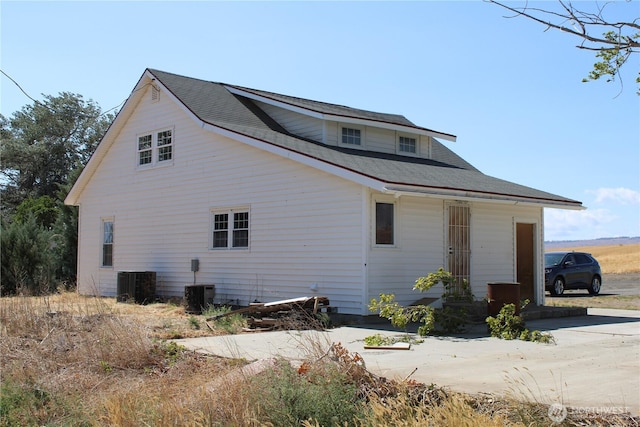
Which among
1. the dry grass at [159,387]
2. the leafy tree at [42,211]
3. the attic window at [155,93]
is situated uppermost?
the attic window at [155,93]

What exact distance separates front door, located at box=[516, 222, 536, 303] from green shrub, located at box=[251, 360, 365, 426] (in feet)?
43.1

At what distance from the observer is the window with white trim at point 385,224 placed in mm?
14875

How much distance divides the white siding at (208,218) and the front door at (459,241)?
9.65 feet

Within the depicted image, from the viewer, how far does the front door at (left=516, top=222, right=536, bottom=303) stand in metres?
18.9

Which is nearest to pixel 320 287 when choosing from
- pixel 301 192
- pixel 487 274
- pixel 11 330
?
pixel 301 192

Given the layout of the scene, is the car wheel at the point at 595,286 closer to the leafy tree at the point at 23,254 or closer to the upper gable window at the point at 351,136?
the upper gable window at the point at 351,136

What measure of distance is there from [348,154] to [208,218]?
4.22 metres

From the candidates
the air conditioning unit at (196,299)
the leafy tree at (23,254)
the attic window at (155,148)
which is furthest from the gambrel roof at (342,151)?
the air conditioning unit at (196,299)

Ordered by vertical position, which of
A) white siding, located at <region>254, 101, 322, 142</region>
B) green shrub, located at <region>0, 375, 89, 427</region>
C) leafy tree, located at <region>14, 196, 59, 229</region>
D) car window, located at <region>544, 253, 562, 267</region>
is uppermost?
white siding, located at <region>254, 101, 322, 142</region>

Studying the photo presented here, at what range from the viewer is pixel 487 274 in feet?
56.7

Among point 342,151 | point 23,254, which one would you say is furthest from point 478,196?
point 23,254

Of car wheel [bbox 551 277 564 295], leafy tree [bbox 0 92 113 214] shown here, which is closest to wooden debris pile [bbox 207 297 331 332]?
car wheel [bbox 551 277 564 295]

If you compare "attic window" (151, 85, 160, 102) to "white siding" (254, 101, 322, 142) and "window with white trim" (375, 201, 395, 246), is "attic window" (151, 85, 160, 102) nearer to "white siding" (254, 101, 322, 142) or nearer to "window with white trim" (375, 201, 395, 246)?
"white siding" (254, 101, 322, 142)

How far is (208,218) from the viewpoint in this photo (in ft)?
61.3
